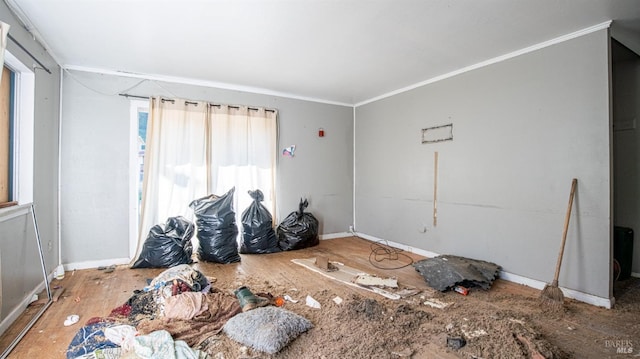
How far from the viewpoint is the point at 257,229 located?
4.04 metres

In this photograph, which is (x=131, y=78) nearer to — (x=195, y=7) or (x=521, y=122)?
(x=195, y=7)

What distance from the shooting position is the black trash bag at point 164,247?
3.38m

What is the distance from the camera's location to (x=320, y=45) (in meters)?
2.88

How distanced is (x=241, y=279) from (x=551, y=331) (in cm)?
268

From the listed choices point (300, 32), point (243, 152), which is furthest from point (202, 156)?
point (300, 32)

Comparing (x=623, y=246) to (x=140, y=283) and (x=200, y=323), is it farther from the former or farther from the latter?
(x=140, y=283)

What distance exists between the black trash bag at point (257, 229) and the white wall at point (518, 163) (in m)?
1.90

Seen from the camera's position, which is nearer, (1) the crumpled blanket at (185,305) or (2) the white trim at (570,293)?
(1) the crumpled blanket at (185,305)

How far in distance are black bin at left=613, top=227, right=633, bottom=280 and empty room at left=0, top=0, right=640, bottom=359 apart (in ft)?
0.08

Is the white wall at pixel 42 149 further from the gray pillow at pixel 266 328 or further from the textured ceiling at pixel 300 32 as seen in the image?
the gray pillow at pixel 266 328

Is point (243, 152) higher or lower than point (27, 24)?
lower

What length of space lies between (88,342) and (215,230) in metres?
1.79

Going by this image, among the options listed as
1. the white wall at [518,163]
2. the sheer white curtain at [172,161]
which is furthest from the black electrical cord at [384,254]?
the sheer white curtain at [172,161]

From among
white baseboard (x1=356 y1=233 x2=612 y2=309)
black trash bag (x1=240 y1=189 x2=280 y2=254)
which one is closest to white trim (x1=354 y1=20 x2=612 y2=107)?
white baseboard (x1=356 y1=233 x2=612 y2=309)
